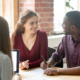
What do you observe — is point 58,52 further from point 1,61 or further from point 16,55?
point 1,61

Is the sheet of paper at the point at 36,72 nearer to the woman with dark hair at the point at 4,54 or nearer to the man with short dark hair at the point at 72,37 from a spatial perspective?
the man with short dark hair at the point at 72,37

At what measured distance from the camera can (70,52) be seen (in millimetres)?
1858

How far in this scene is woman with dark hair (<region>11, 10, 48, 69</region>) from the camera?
1924 mm

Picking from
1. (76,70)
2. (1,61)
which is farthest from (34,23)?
(1,61)

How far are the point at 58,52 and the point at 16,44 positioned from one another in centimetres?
53

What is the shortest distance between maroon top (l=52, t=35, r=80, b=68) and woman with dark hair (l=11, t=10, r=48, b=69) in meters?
0.18

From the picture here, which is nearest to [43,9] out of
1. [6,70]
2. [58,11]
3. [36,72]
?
[58,11]

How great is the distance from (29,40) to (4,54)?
108 cm

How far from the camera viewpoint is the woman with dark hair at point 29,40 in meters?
1.92

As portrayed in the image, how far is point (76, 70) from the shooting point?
152cm

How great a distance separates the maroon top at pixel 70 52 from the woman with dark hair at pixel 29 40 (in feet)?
0.60

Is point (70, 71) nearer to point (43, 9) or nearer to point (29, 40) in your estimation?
point (29, 40)

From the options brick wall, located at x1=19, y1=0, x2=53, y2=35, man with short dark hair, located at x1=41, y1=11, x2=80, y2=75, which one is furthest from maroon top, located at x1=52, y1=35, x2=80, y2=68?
brick wall, located at x1=19, y1=0, x2=53, y2=35

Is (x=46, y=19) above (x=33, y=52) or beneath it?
above
